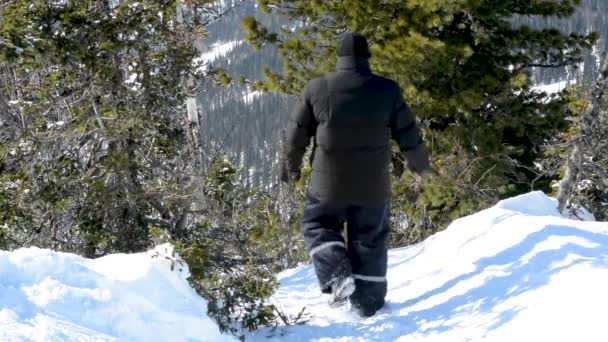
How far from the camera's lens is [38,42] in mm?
7164

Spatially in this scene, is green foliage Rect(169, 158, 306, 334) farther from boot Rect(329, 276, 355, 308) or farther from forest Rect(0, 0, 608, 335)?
boot Rect(329, 276, 355, 308)

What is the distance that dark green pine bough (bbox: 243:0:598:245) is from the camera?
10711 mm

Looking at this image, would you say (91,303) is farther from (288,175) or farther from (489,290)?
(489,290)

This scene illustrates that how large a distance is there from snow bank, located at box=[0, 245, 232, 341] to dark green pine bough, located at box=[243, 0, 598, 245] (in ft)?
25.8

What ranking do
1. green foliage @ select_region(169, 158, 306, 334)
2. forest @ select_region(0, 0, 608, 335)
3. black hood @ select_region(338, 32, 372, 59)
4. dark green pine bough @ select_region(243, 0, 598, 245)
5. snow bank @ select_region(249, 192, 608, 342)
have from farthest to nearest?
dark green pine bough @ select_region(243, 0, 598, 245), forest @ select_region(0, 0, 608, 335), black hood @ select_region(338, 32, 372, 59), green foliage @ select_region(169, 158, 306, 334), snow bank @ select_region(249, 192, 608, 342)

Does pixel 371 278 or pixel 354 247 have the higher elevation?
pixel 354 247

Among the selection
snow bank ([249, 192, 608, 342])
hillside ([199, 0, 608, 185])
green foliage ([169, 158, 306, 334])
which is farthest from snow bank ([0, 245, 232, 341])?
hillside ([199, 0, 608, 185])

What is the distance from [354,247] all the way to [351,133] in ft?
2.99

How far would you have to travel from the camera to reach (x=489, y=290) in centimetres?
440

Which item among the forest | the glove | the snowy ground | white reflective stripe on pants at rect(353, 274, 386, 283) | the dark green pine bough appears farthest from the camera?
the dark green pine bough

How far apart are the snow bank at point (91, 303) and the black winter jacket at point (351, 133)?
1.54 m

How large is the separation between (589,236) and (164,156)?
607cm

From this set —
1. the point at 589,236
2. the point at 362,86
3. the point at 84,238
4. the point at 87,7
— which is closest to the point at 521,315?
the point at 589,236

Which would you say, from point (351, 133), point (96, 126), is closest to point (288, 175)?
point (351, 133)
